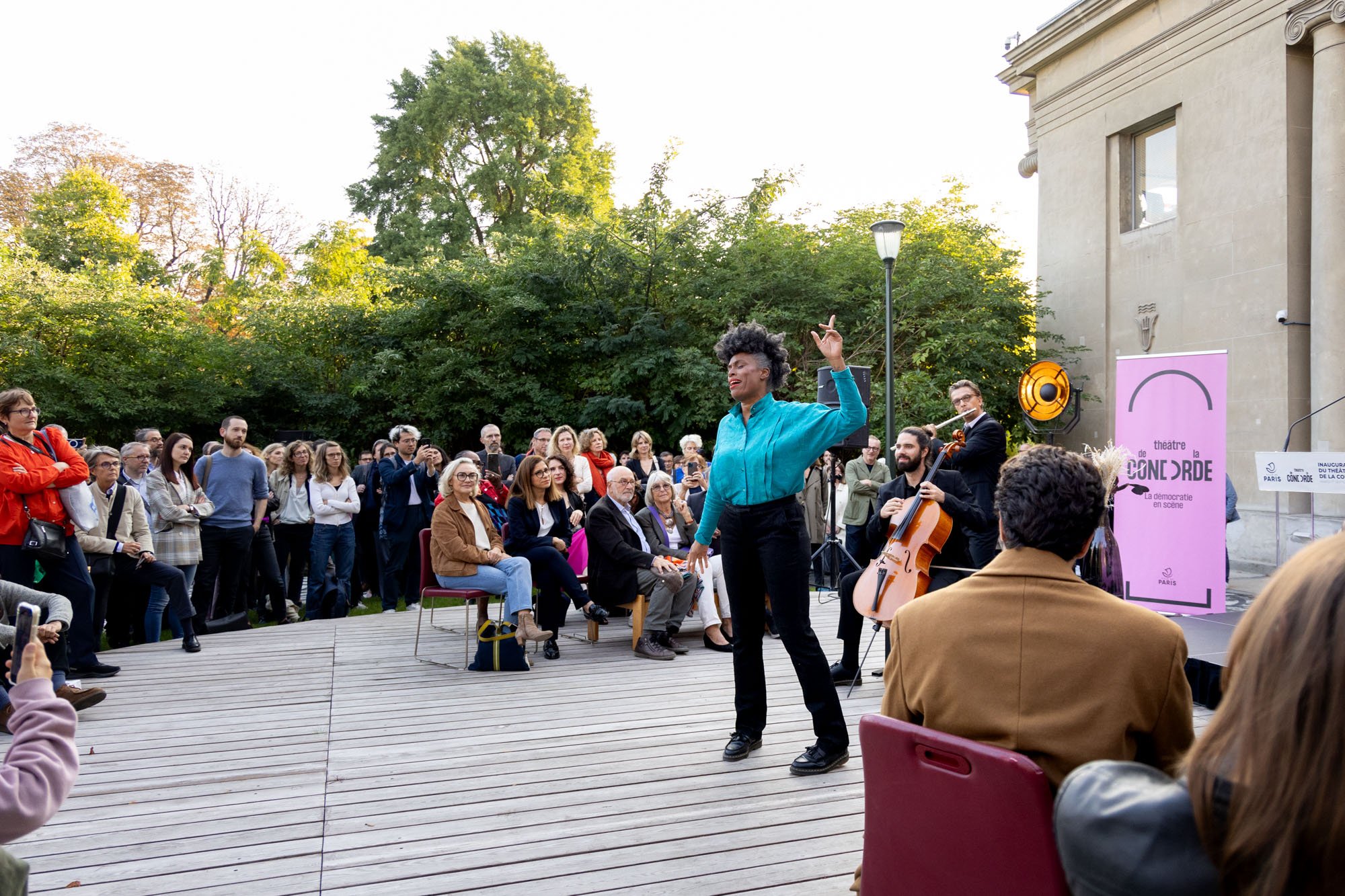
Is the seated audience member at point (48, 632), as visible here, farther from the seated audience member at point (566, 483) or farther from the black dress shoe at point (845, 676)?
the black dress shoe at point (845, 676)

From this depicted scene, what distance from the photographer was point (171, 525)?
696 cm

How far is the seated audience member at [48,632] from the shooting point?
4379 millimetres

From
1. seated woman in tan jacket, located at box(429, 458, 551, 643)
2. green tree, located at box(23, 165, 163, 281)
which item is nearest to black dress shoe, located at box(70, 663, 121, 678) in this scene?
seated woman in tan jacket, located at box(429, 458, 551, 643)

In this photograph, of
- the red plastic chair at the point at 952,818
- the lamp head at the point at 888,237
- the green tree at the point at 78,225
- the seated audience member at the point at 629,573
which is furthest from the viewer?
the green tree at the point at 78,225

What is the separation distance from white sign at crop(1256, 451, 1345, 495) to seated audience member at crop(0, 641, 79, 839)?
834cm

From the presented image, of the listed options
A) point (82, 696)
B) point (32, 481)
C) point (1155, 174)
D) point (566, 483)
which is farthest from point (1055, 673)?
point (1155, 174)

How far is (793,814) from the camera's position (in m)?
3.46

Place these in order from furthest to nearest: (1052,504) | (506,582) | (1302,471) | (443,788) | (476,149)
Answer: (476,149) → (1302,471) → (506,582) → (443,788) → (1052,504)

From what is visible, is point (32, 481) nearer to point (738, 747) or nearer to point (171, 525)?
point (171, 525)

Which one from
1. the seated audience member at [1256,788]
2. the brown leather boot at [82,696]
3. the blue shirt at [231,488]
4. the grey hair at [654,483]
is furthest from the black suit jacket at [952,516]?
the blue shirt at [231,488]

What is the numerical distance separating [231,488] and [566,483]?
267cm

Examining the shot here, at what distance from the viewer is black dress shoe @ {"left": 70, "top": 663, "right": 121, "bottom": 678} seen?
18.6ft

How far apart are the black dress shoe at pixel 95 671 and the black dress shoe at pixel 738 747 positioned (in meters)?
4.12

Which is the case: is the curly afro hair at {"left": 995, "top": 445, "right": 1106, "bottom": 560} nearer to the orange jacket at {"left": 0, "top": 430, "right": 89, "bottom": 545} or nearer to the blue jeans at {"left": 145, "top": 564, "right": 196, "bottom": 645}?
the orange jacket at {"left": 0, "top": 430, "right": 89, "bottom": 545}
